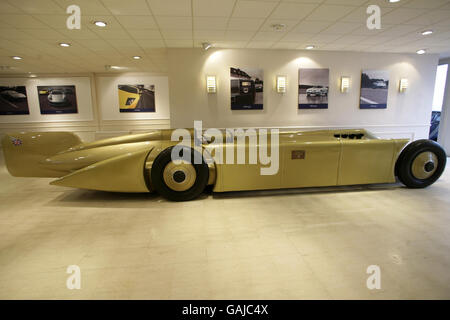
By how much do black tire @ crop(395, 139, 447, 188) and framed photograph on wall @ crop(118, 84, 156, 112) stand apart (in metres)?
7.97

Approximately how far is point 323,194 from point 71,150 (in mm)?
3397

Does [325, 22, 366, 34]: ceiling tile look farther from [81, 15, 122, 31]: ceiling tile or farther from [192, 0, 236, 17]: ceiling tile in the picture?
[81, 15, 122, 31]: ceiling tile

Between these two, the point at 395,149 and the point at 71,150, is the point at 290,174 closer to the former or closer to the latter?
the point at 395,149

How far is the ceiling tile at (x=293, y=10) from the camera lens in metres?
2.99

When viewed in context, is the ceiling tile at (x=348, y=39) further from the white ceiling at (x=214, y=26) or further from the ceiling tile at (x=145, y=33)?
the ceiling tile at (x=145, y=33)

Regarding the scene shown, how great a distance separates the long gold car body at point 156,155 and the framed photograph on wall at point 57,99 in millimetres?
6281

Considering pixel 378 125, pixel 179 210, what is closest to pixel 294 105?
pixel 378 125

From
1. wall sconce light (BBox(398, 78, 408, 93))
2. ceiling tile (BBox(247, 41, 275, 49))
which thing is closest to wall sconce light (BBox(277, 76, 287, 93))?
ceiling tile (BBox(247, 41, 275, 49))

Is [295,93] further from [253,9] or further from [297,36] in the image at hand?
[253,9]

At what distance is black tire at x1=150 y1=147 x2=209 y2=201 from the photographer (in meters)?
2.80

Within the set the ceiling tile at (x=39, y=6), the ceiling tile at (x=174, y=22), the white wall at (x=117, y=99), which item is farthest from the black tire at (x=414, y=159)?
the white wall at (x=117, y=99)

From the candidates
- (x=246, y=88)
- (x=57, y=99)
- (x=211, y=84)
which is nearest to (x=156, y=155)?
(x=211, y=84)
